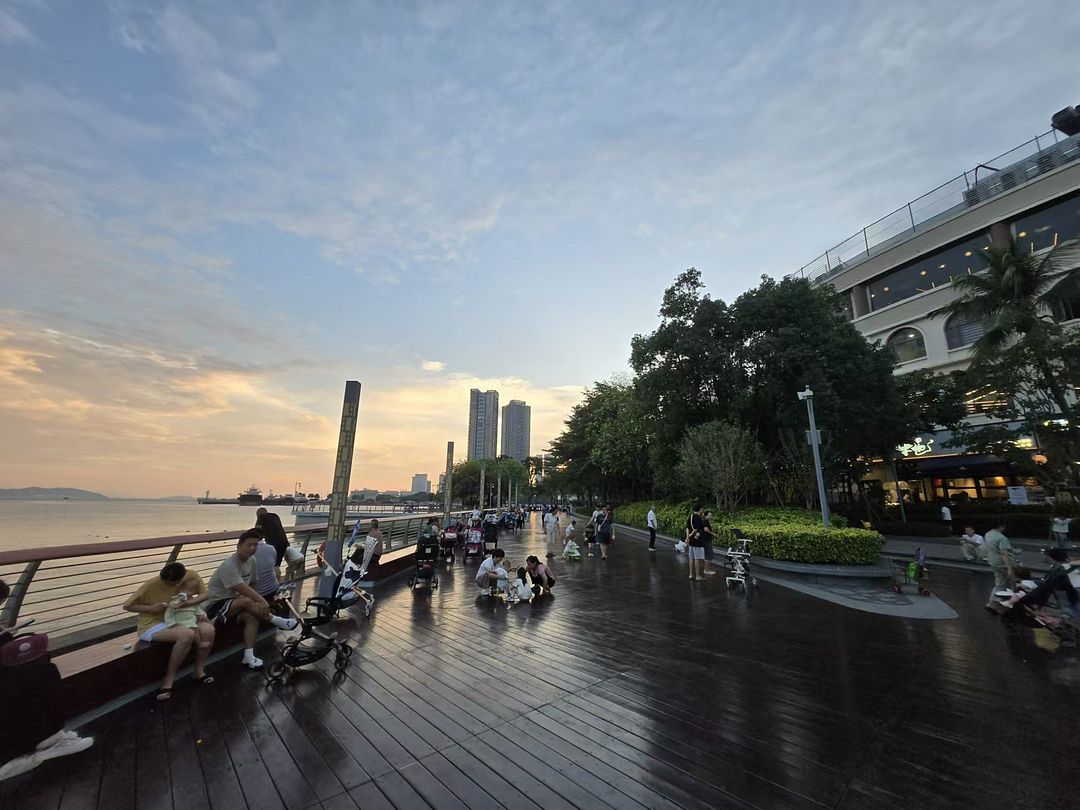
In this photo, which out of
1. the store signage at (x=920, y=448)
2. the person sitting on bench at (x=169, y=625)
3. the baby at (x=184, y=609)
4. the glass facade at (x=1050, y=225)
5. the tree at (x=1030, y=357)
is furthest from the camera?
the store signage at (x=920, y=448)

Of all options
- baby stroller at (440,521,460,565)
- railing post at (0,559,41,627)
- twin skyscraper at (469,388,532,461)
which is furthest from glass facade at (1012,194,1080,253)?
twin skyscraper at (469,388,532,461)

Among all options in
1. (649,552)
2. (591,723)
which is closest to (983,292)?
(649,552)

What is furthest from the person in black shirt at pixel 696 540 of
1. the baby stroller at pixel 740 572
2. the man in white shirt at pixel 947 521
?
the man in white shirt at pixel 947 521

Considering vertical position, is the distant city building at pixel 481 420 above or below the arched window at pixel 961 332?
above

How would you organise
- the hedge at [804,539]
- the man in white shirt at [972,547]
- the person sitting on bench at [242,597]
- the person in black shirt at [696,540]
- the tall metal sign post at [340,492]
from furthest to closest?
the man in white shirt at [972,547]
the hedge at [804,539]
the person in black shirt at [696,540]
the tall metal sign post at [340,492]
the person sitting on bench at [242,597]

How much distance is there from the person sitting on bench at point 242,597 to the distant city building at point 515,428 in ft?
468

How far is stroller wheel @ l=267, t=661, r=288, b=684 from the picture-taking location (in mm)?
4176

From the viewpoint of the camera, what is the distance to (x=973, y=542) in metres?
12.3

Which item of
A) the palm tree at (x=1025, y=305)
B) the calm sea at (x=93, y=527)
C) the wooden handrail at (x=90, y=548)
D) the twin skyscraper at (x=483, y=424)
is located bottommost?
the calm sea at (x=93, y=527)

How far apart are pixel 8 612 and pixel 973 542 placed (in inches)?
752

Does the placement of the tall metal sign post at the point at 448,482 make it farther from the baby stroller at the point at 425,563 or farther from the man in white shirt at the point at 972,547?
the man in white shirt at the point at 972,547

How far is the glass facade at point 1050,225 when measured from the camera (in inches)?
860

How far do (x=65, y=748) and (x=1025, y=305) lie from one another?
87.2 ft

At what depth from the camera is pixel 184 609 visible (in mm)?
4031
